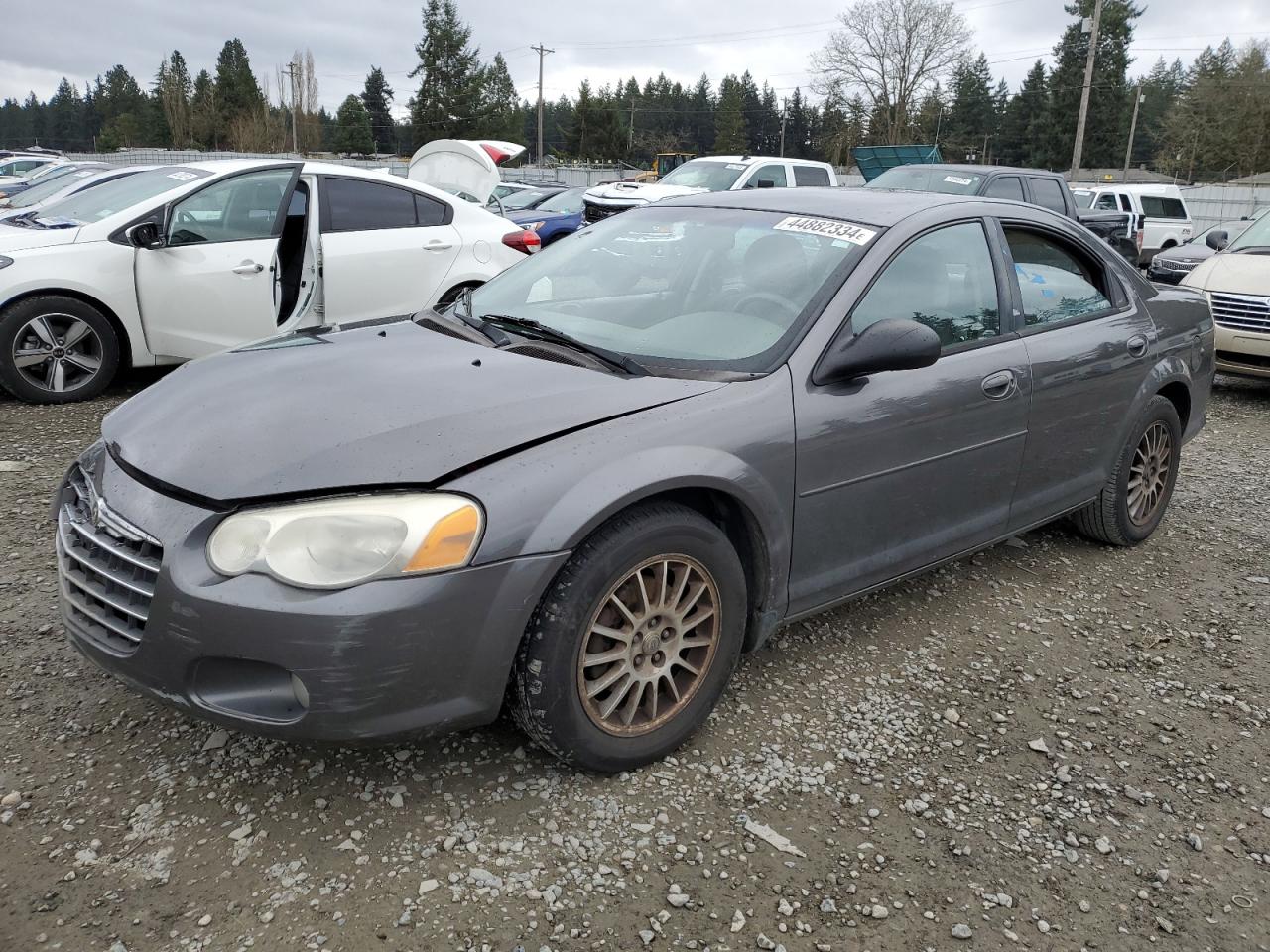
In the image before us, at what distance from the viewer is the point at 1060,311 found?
386 centimetres

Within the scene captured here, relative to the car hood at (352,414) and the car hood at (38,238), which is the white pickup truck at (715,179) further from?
the car hood at (352,414)

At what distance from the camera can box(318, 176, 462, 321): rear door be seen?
6664 millimetres

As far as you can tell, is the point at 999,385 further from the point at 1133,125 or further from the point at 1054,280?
the point at 1133,125

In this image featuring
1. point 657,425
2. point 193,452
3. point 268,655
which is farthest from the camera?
point 657,425

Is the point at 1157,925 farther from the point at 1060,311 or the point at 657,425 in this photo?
the point at 1060,311

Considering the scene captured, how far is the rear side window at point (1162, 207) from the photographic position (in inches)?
893

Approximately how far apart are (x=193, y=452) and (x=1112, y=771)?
2.64m

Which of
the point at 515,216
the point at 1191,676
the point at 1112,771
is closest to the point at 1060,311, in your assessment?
the point at 1191,676

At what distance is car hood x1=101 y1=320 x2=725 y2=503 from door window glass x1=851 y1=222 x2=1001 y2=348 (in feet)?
2.50

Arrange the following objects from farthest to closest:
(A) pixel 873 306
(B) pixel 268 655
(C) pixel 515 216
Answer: (C) pixel 515 216 → (A) pixel 873 306 → (B) pixel 268 655

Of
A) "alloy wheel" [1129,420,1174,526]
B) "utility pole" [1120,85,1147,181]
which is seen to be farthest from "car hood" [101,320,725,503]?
"utility pole" [1120,85,1147,181]

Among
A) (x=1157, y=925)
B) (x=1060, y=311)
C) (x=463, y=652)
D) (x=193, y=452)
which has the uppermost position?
(x=1060, y=311)

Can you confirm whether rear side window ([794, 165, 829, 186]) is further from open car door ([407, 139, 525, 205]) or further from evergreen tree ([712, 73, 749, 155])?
evergreen tree ([712, 73, 749, 155])

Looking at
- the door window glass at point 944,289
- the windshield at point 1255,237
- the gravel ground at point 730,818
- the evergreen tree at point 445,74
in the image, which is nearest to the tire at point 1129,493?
the gravel ground at point 730,818
